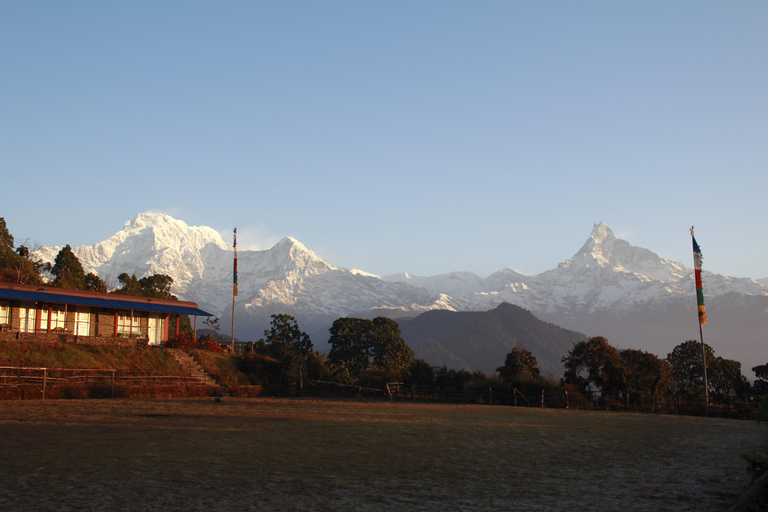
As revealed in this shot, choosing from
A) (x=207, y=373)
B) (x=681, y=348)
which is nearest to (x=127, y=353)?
(x=207, y=373)

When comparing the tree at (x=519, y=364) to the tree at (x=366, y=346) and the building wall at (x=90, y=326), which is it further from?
the building wall at (x=90, y=326)

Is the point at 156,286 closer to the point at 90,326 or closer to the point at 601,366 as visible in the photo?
the point at 90,326

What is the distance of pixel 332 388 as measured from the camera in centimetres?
4191

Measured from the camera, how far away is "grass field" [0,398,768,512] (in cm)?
889

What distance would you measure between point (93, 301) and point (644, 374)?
39.8 m

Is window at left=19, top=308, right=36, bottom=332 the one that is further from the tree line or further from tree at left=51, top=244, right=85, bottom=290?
tree at left=51, top=244, right=85, bottom=290

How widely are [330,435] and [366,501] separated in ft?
25.7

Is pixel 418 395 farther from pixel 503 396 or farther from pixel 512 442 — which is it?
pixel 512 442

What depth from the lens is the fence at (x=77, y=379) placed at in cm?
2772

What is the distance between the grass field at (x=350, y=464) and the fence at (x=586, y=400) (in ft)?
48.9

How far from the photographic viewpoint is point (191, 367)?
3891 cm

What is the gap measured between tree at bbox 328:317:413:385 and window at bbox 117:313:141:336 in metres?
19.2

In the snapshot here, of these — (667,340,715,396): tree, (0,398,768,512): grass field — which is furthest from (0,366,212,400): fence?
(667,340,715,396): tree


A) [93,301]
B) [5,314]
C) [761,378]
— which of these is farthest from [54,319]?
[761,378]
